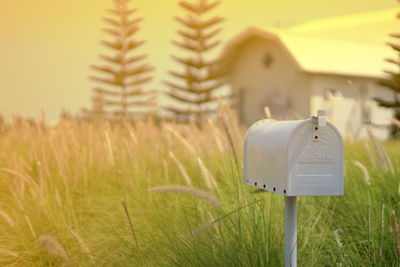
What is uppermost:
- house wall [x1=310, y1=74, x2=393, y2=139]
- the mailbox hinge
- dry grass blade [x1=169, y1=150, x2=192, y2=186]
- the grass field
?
house wall [x1=310, y1=74, x2=393, y2=139]

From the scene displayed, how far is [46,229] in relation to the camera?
3.33 metres

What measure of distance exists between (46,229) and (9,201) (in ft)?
3.34

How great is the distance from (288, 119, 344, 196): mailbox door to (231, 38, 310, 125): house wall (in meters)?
17.1

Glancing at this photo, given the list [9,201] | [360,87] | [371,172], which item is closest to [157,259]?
[9,201]

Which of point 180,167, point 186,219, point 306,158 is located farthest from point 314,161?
point 186,219

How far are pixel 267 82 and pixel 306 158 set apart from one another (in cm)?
1911

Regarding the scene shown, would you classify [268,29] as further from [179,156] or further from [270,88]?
[179,156]

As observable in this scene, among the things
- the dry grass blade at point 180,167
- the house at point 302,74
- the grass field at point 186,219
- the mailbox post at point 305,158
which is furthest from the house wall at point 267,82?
the mailbox post at point 305,158

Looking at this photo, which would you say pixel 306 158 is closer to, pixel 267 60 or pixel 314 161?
pixel 314 161

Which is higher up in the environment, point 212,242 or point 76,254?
point 212,242

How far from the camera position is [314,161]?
2.17 metres

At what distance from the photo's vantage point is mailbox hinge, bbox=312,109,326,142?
213cm

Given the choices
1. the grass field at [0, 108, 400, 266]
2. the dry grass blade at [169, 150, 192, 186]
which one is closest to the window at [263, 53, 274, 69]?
the grass field at [0, 108, 400, 266]

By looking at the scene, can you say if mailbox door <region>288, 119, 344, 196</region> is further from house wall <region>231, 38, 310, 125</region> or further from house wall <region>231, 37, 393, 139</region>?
house wall <region>231, 38, 310, 125</region>
